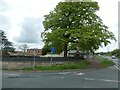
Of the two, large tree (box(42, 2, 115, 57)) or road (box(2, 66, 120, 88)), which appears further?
large tree (box(42, 2, 115, 57))

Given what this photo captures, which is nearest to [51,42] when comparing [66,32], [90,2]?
[66,32]

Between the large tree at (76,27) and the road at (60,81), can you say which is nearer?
the road at (60,81)

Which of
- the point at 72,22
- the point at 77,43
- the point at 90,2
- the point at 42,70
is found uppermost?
the point at 90,2

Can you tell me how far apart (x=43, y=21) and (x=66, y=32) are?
7364 mm

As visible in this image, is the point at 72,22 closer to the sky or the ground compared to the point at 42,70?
closer to the sky

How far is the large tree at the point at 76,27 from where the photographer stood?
35856mm

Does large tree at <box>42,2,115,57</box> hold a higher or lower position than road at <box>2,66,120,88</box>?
higher

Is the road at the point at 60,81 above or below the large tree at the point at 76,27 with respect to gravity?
below

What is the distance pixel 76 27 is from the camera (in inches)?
1517

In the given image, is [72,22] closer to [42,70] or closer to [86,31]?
[86,31]

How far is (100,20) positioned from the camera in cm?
4084

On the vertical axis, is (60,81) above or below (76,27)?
below

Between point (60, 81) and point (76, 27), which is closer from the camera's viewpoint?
point (60, 81)

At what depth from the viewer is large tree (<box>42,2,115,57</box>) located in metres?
35.9
